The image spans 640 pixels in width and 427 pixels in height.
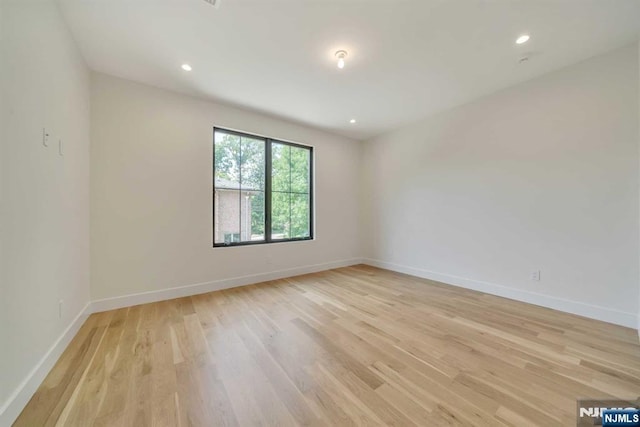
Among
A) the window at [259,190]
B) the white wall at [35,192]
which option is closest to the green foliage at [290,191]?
the window at [259,190]

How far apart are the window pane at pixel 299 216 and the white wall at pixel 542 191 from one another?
1.95m

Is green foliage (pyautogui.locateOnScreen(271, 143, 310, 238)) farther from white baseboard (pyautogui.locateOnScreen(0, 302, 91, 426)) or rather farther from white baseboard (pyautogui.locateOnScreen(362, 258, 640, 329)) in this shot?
white baseboard (pyautogui.locateOnScreen(0, 302, 91, 426))

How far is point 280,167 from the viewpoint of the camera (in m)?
4.18

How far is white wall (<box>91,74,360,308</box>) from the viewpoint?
106 inches

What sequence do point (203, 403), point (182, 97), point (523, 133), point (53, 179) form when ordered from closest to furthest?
1. point (203, 403)
2. point (53, 179)
3. point (523, 133)
4. point (182, 97)

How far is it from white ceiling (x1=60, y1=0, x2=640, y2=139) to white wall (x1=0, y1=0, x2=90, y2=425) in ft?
1.53

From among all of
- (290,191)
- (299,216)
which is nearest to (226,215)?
(290,191)

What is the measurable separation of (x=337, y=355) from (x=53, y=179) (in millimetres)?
2583

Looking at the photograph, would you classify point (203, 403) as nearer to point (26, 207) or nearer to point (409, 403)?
point (409, 403)

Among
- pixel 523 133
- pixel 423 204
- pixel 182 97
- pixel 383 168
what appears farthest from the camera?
pixel 383 168

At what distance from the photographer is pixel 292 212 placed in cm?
434

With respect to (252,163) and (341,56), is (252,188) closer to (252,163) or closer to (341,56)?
(252,163)

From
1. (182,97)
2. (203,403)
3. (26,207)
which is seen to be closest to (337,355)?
(203,403)

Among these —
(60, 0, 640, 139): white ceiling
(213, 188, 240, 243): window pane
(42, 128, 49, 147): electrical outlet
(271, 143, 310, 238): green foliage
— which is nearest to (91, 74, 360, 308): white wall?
(213, 188, 240, 243): window pane
